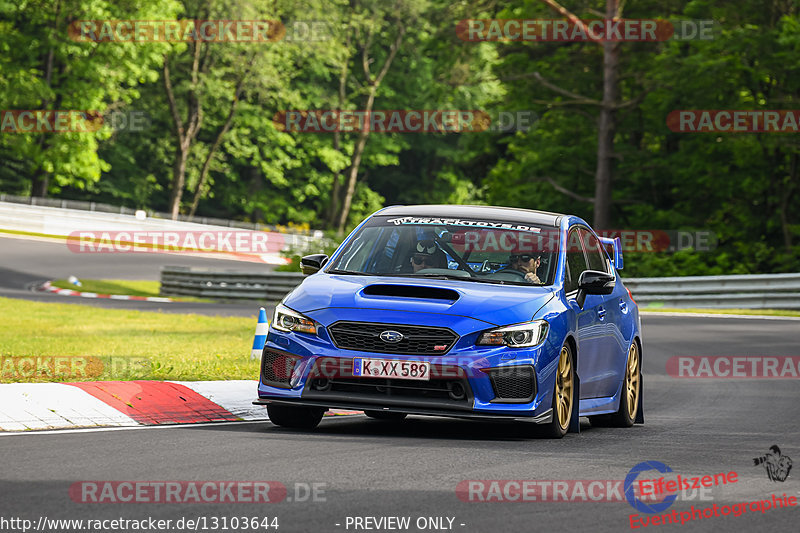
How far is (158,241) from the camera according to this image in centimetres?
5544

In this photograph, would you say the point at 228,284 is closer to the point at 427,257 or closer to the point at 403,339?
the point at 427,257

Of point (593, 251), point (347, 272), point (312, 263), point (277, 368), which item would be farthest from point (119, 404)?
point (593, 251)

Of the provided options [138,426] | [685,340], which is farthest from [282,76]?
[138,426]

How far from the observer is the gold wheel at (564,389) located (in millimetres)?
9820

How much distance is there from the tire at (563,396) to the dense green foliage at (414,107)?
25.6 metres

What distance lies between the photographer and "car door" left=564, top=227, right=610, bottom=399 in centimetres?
1045

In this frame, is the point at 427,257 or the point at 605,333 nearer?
the point at 427,257

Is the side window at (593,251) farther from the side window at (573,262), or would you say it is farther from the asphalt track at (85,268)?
the asphalt track at (85,268)

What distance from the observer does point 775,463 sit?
8.69 m

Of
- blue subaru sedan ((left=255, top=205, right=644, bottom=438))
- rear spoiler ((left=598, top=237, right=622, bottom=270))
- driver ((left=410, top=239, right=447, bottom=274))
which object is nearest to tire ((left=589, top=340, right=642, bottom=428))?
blue subaru sedan ((left=255, top=205, right=644, bottom=438))

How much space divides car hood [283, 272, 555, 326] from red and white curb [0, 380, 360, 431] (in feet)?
5.18

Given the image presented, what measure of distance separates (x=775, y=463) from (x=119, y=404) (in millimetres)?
5007

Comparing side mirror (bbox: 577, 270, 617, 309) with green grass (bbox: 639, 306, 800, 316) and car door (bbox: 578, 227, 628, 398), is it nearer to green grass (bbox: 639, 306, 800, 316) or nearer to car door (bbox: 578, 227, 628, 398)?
car door (bbox: 578, 227, 628, 398)

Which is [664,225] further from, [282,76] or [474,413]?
[282,76]
